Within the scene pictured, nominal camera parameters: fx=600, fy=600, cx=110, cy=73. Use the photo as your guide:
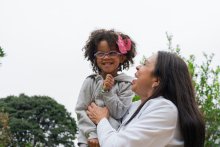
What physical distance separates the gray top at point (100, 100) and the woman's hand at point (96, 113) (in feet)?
0.19

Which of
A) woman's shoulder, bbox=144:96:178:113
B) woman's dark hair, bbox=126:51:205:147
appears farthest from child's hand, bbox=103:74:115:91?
woman's shoulder, bbox=144:96:178:113

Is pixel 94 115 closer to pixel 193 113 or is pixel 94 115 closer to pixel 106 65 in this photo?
pixel 106 65

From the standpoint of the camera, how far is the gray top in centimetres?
393

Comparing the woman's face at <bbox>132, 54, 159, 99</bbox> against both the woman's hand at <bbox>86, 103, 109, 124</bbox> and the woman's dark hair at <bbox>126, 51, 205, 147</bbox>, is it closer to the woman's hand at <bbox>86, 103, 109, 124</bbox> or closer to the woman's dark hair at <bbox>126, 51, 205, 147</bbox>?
the woman's dark hair at <bbox>126, 51, 205, 147</bbox>

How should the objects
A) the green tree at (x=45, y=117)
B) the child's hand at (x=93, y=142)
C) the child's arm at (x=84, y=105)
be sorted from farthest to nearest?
the green tree at (x=45, y=117) < the child's arm at (x=84, y=105) < the child's hand at (x=93, y=142)

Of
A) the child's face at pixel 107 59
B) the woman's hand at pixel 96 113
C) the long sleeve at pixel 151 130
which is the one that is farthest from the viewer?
the child's face at pixel 107 59

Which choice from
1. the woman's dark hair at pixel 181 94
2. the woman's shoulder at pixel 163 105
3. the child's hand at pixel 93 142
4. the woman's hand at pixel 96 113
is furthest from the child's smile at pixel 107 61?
the woman's shoulder at pixel 163 105

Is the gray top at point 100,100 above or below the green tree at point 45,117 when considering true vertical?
above

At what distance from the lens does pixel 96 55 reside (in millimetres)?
4172

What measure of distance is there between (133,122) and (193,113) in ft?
Answer: 1.12

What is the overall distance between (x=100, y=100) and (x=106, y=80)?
18 centimetres

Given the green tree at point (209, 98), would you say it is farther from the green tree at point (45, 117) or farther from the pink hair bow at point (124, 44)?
the green tree at point (45, 117)

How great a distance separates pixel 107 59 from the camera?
411 centimetres

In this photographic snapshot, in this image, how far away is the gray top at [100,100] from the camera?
3.93 meters
